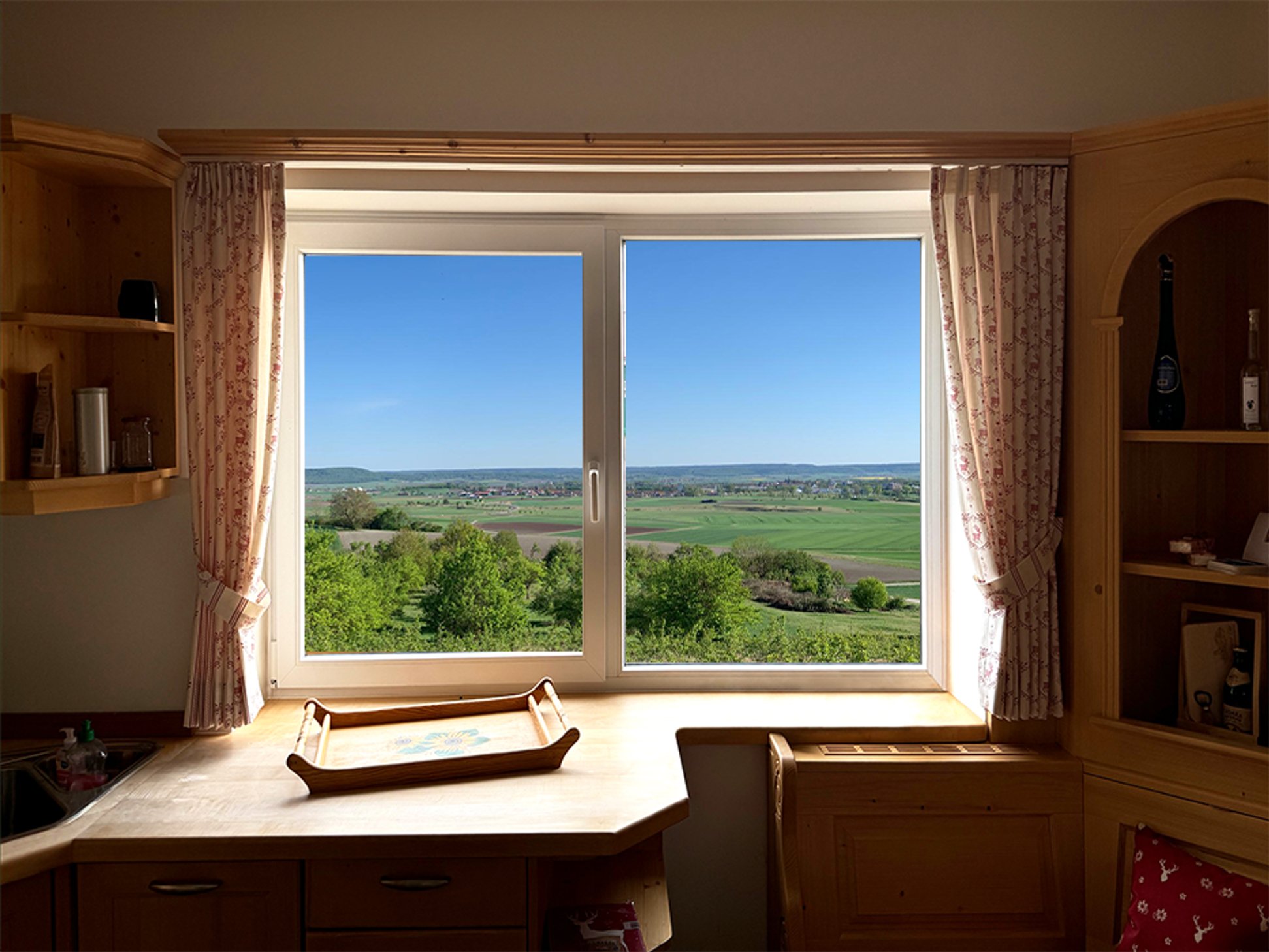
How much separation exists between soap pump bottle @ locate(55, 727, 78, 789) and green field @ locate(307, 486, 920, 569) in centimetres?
87

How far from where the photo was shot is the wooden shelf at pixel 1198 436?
1727mm

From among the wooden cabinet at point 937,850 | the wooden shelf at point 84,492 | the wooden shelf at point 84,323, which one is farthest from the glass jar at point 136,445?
the wooden cabinet at point 937,850

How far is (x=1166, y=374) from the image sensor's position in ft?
6.17

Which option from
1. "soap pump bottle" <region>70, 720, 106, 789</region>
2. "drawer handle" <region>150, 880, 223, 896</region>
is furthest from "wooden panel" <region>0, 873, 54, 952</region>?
"soap pump bottle" <region>70, 720, 106, 789</region>

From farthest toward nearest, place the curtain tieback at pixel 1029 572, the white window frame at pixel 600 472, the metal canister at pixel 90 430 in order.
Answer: the white window frame at pixel 600 472, the curtain tieback at pixel 1029 572, the metal canister at pixel 90 430

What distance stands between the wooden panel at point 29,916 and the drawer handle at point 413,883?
1.88ft

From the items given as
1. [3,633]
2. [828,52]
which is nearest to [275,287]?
[3,633]

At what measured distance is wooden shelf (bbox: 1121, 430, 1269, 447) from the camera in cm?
173

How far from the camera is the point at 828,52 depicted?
6.71ft

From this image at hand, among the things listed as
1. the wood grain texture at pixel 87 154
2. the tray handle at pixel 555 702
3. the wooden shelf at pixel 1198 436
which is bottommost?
the tray handle at pixel 555 702

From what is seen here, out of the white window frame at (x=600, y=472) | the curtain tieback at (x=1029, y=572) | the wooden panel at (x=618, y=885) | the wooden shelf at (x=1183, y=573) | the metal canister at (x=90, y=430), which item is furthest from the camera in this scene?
the white window frame at (x=600, y=472)

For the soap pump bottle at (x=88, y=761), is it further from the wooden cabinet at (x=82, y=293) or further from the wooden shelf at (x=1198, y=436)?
the wooden shelf at (x=1198, y=436)

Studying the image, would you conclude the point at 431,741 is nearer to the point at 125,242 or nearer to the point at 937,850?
the point at 937,850

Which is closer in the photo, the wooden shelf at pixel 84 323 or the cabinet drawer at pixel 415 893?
the cabinet drawer at pixel 415 893
